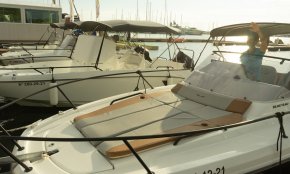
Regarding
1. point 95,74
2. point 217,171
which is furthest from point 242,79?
point 95,74

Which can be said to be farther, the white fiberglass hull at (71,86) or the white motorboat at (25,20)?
the white motorboat at (25,20)

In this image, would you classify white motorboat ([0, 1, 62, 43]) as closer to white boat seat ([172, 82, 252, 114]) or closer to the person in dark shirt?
white boat seat ([172, 82, 252, 114])

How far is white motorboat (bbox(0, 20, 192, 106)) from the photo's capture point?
8.48 m

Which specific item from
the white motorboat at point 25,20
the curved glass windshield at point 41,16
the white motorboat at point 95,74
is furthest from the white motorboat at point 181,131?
the curved glass windshield at point 41,16

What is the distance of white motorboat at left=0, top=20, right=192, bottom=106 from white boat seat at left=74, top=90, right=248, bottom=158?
11.0 feet

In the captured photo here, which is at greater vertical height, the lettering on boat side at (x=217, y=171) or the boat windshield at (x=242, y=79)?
the boat windshield at (x=242, y=79)

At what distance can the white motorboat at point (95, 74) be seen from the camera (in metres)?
8.48

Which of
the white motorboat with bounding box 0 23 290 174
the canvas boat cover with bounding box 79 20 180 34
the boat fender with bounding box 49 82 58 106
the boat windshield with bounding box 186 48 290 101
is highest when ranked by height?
the canvas boat cover with bounding box 79 20 180 34

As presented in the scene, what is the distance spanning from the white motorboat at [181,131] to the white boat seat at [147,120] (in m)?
0.01

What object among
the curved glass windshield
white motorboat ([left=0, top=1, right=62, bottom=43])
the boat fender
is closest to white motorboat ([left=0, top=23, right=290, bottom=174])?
the boat fender

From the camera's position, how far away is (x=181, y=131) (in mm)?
3604

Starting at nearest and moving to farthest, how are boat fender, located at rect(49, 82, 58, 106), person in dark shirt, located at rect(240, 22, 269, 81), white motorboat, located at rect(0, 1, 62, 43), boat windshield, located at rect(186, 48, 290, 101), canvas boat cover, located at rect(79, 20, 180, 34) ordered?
boat windshield, located at rect(186, 48, 290, 101), person in dark shirt, located at rect(240, 22, 269, 81), boat fender, located at rect(49, 82, 58, 106), canvas boat cover, located at rect(79, 20, 180, 34), white motorboat, located at rect(0, 1, 62, 43)

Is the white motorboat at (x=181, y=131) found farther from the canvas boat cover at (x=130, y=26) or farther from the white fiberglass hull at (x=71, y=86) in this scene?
the canvas boat cover at (x=130, y=26)

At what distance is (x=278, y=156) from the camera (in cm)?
373
